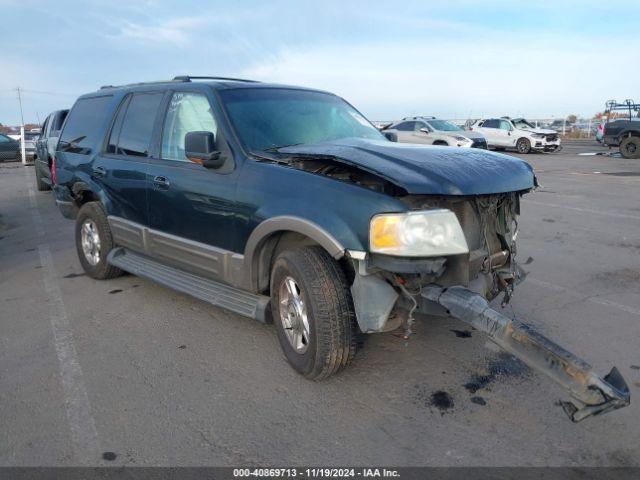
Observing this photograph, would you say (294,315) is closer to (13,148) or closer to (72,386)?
(72,386)

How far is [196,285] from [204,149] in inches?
44.0

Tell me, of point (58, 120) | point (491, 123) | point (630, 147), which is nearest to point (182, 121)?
point (58, 120)

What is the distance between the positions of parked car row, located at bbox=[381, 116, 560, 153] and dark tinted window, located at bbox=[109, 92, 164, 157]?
1632cm

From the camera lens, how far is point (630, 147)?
67.9 feet

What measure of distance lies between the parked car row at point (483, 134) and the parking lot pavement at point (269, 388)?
52.1 ft

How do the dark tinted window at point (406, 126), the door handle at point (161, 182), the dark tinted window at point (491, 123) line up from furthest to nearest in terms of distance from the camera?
the dark tinted window at point (491, 123) < the dark tinted window at point (406, 126) < the door handle at point (161, 182)

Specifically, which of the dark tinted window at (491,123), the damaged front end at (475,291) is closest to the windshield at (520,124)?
the dark tinted window at (491,123)

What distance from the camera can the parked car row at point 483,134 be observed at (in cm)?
2092

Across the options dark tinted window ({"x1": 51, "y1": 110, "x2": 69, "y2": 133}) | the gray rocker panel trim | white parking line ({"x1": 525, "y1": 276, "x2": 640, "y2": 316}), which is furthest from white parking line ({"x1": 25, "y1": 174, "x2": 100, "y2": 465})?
dark tinted window ({"x1": 51, "y1": 110, "x2": 69, "y2": 133})

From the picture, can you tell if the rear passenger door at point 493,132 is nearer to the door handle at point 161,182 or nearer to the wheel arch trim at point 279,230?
the door handle at point 161,182

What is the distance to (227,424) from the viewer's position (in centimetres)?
306

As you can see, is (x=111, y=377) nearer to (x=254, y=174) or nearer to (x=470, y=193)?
(x=254, y=174)

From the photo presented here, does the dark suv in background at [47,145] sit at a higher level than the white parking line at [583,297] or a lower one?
higher

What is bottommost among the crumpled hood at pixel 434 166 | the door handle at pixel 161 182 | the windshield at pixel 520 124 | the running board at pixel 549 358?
the running board at pixel 549 358
